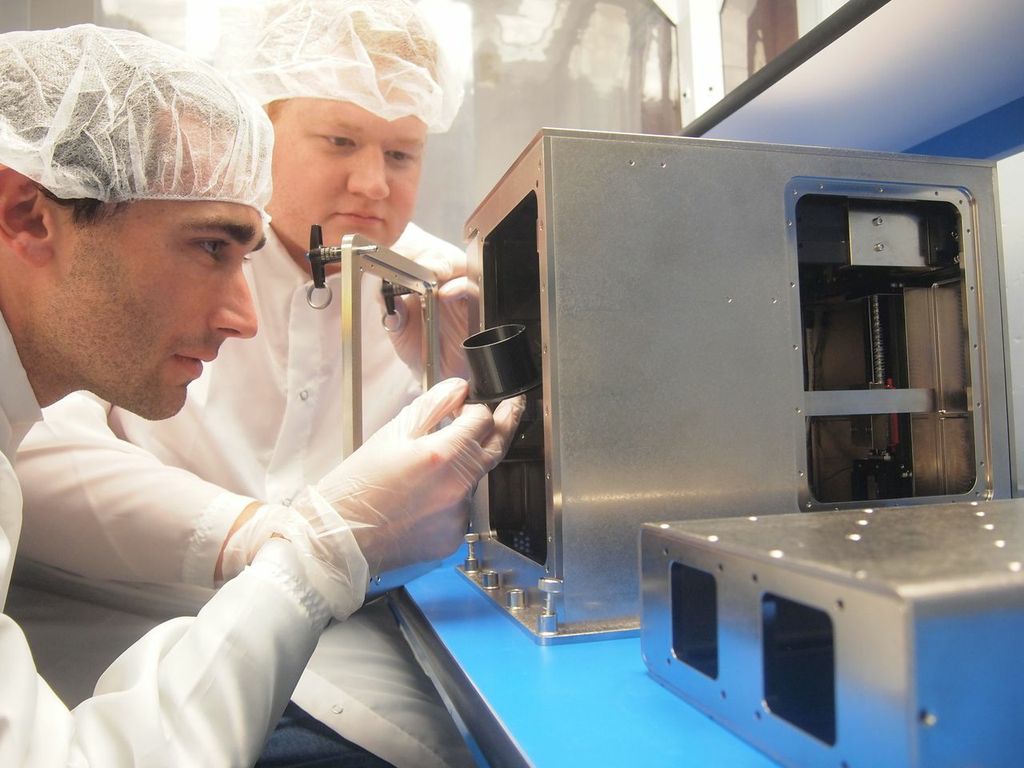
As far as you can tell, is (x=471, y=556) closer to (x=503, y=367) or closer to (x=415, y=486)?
(x=415, y=486)

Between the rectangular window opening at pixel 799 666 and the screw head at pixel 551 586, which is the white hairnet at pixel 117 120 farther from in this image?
the rectangular window opening at pixel 799 666

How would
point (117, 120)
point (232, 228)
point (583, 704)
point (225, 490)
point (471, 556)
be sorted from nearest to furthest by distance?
point (583, 704) < point (117, 120) < point (232, 228) < point (471, 556) < point (225, 490)

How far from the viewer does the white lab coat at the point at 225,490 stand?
3.26 feet

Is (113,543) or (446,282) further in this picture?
(446,282)

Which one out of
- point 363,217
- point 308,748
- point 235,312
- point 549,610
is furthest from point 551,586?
→ point 363,217

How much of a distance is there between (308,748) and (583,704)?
0.63 meters

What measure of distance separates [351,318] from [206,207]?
0.84ft

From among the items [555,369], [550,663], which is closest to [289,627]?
[550,663]

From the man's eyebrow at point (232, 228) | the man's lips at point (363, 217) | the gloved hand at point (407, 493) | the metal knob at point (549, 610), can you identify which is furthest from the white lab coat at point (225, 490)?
the man's eyebrow at point (232, 228)

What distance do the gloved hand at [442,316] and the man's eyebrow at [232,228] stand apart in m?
0.52

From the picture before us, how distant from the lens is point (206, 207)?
0.94m

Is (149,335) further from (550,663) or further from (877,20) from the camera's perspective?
(877,20)

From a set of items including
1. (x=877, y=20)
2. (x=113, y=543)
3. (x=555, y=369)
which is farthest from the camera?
(x=113, y=543)

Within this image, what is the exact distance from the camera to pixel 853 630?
39cm
